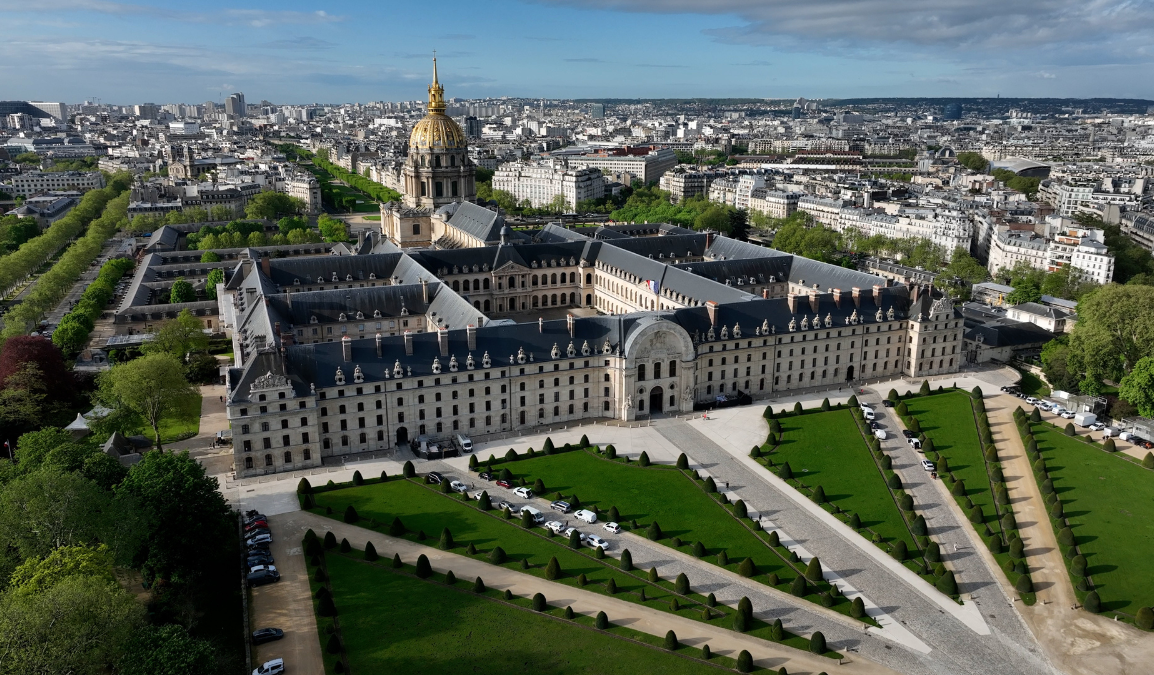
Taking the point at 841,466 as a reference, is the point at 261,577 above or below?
below

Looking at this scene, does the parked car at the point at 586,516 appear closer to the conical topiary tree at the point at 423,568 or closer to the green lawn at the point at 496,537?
the green lawn at the point at 496,537

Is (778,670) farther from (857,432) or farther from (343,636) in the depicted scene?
(857,432)

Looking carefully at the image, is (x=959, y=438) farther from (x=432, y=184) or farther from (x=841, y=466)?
(x=432, y=184)

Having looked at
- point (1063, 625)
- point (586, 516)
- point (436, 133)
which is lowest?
point (1063, 625)

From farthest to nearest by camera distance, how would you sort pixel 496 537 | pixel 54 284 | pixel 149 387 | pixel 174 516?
pixel 54 284 → pixel 149 387 → pixel 496 537 → pixel 174 516

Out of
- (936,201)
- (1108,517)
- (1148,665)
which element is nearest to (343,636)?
(1148,665)

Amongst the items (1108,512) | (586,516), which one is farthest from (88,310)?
(1108,512)

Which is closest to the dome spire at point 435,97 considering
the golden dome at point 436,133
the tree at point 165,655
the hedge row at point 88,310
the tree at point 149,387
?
the golden dome at point 436,133
